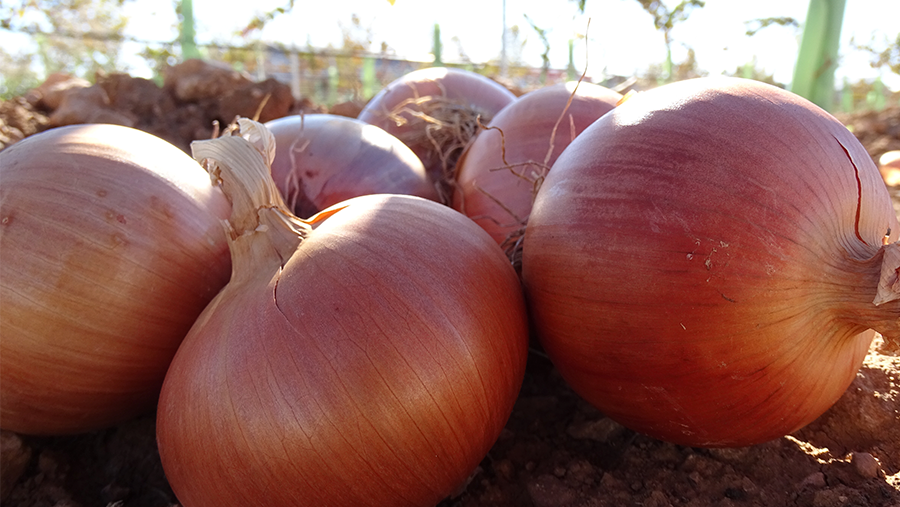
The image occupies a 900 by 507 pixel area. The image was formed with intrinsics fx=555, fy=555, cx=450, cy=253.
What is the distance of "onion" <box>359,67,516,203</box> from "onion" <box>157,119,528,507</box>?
1178 mm

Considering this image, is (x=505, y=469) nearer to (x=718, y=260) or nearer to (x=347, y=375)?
(x=347, y=375)

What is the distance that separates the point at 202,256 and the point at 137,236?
13 cm

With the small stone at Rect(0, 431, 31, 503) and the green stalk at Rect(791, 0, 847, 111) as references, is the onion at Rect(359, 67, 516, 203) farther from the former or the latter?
the green stalk at Rect(791, 0, 847, 111)

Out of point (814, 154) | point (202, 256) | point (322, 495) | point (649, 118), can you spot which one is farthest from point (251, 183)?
point (814, 154)

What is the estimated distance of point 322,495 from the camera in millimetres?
866

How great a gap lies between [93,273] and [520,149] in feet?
3.64

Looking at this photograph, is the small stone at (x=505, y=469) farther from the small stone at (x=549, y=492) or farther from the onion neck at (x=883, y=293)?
the onion neck at (x=883, y=293)

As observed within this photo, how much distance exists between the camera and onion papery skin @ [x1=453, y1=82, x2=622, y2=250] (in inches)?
62.4

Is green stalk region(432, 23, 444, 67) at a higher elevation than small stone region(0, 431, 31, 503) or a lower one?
higher

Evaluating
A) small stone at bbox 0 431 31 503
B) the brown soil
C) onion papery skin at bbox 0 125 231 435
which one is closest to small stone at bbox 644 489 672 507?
the brown soil

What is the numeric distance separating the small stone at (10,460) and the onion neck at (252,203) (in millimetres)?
632

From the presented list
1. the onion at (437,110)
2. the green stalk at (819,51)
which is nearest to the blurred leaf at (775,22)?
the green stalk at (819,51)

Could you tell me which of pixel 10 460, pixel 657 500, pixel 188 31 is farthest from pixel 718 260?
pixel 188 31

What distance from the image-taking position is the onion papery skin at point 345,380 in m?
0.84
